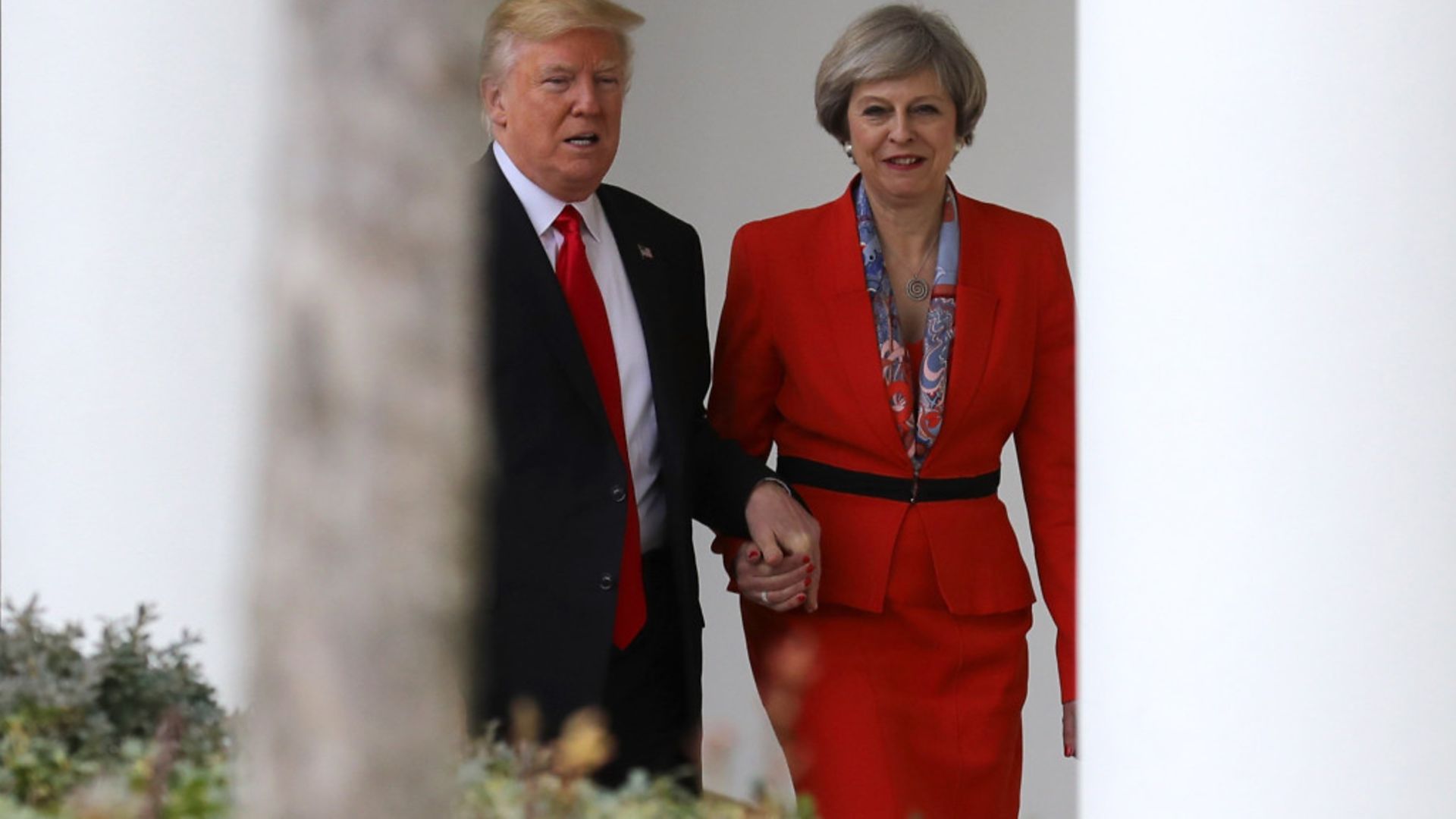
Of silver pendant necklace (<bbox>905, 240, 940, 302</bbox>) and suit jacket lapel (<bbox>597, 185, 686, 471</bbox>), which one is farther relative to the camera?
silver pendant necklace (<bbox>905, 240, 940, 302</bbox>)

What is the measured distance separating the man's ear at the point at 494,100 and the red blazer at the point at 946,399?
27.4 inches

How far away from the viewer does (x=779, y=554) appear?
4180 mm

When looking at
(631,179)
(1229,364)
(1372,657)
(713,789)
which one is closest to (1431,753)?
(1372,657)

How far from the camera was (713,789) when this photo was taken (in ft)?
9.36

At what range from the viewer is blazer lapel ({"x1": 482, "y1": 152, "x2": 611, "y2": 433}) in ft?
13.3

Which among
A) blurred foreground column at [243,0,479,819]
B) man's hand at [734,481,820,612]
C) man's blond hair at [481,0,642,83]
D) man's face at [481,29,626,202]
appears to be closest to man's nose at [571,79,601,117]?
man's face at [481,29,626,202]

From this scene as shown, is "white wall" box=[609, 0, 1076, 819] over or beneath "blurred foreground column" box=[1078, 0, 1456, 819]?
over

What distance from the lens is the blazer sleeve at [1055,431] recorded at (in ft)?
15.2

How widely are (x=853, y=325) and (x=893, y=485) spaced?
35 centimetres

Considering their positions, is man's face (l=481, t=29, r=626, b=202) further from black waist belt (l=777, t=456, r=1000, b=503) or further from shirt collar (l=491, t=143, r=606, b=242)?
black waist belt (l=777, t=456, r=1000, b=503)

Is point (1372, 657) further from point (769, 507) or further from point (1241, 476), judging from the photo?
point (769, 507)

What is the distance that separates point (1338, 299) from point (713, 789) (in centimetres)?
106

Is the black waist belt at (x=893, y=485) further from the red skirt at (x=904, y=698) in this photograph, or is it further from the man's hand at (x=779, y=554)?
the man's hand at (x=779, y=554)

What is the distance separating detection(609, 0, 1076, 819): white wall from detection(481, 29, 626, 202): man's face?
3.79 m
